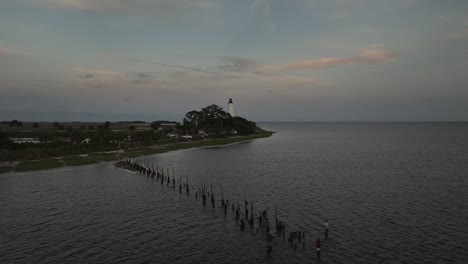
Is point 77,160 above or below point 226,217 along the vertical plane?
above

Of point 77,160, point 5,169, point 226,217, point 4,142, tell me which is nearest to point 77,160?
point 77,160

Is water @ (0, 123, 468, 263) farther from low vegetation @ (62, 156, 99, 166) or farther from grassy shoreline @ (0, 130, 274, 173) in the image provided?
low vegetation @ (62, 156, 99, 166)

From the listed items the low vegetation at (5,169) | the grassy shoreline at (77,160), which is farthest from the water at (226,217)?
the low vegetation at (5,169)

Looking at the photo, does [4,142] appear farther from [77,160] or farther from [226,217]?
[226,217]

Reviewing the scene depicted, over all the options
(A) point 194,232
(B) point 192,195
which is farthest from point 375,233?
(B) point 192,195

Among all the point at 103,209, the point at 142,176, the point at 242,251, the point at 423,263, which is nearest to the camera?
the point at 423,263

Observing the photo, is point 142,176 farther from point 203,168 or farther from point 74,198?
point 74,198

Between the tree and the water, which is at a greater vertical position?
the tree

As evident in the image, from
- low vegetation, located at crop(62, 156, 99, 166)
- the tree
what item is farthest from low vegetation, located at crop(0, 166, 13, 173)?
the tree
